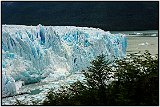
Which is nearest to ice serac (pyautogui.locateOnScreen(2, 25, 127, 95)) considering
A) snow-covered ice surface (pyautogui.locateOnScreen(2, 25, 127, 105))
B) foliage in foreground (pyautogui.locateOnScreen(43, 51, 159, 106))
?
snow-covered ice surface (pyautogui.locateOnScreen(2, 25, 127, 105))

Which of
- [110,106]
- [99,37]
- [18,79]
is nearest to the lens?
[110,106]

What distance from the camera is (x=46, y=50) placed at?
893 centimetres

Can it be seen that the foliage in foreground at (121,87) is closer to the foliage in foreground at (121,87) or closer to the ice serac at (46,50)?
the foliage in foreground at (121,87)

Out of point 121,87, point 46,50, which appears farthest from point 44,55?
point 121,87

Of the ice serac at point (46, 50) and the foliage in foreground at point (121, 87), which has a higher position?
the ice serac at point (46, 50)

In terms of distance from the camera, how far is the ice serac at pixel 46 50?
7770mm

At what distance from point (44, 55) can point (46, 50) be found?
208 millimetres

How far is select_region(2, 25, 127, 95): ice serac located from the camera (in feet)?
25.5

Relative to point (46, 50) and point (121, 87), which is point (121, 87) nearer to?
point (121, 87)

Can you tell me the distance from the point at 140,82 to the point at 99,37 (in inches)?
295

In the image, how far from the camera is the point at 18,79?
7734 millimetres

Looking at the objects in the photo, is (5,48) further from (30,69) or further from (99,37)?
(99,37)

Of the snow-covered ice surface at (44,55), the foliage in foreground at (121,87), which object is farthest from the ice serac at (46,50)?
the foliage in foreground at (121,87)

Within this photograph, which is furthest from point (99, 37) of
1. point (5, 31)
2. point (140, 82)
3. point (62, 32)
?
point (140, 82)
